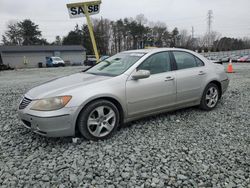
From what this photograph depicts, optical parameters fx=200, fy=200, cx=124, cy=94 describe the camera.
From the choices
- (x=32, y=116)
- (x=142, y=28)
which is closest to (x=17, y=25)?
(x=142, y=28)

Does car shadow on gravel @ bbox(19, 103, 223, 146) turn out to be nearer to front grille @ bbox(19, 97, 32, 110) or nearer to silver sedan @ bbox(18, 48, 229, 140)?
silver sedan @ bbox(18, 48, 229, 140)

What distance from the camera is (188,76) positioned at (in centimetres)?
398

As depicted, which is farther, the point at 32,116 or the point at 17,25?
the point at 17,25

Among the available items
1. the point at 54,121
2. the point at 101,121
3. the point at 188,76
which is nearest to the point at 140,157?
the point at 101,121

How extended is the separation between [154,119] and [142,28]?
194 ft

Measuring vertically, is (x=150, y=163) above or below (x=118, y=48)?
below

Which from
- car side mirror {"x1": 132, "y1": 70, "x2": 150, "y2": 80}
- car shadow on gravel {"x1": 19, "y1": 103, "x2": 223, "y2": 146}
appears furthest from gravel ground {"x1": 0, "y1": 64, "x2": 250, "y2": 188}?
car side mirror {"x1": 132, "y1": 70, "x2": 150, "y2": 80}

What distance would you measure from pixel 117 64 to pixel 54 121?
5.39 feet

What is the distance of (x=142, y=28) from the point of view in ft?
195

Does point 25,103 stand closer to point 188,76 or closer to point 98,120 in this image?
point 98,120

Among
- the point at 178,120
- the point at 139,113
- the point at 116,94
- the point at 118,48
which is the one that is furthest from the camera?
the point at 118,48

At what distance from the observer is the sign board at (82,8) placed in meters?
6.42

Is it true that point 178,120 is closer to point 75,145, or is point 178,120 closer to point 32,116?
point 75,145

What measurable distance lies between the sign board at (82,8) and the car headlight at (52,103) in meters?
4.63
